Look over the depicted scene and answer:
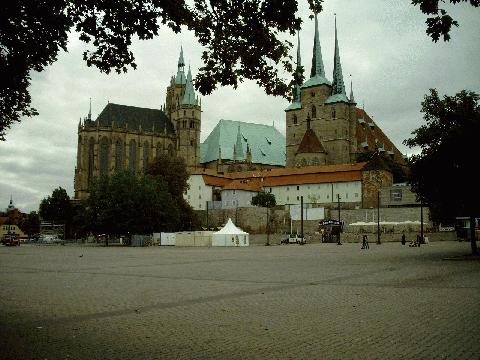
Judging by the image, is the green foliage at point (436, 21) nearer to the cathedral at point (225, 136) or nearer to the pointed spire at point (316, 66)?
the cathedral at point (225, 136)

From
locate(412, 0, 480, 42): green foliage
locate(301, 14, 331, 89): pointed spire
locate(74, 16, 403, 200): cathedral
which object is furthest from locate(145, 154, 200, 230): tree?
locate(412, 0, 480, 42): green foliage

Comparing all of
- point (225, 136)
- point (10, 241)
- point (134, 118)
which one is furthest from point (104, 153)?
point (10, 241)

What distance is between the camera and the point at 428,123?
3084cm

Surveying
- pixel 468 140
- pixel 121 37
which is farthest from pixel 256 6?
pixel 468 140

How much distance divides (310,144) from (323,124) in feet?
20.3

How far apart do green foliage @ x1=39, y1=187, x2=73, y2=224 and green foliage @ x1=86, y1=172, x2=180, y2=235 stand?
120 ft

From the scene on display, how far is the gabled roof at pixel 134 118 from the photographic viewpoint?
12138 cm

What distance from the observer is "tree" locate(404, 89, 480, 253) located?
27.2 meters

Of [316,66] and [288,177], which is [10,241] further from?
[316,66]

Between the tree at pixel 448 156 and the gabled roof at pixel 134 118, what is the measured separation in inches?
3844

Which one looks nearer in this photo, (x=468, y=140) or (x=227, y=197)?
(x=468, y=140)

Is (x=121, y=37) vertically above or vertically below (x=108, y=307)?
above

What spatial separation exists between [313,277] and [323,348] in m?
11.0

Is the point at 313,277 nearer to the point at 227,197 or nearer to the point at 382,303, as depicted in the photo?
the point at 382,303
